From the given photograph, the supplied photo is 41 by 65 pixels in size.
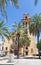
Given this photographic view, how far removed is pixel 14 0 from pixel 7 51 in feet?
284

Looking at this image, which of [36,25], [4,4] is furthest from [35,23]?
[4,4]

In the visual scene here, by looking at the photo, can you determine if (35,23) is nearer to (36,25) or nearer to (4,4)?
(36,25)

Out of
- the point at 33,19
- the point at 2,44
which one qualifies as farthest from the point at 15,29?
the point at 2,44

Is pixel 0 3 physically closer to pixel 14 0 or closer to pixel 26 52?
pixel 14 0

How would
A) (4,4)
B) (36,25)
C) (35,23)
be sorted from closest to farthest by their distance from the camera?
1. (4,4)
2. (35,23)
3. (36,25)

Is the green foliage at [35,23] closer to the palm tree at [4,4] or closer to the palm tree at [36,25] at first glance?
the palm tree at [36,25]

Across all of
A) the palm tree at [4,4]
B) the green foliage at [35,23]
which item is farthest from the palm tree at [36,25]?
the palm tree at [4,4]

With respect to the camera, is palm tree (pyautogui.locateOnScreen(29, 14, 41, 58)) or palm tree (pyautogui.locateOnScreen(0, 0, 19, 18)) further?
palm tree (pyautogui.locateOnScreen(29, 14, 41, 58))

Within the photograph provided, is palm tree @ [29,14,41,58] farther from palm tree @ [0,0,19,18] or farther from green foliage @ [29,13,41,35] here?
palm tree @ [0,0,19,18]

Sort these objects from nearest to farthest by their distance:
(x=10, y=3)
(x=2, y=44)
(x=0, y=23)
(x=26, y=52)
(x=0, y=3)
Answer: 1. (x=0, y=3)
2. (x=10, y=3)
3. (x=0, y=23)
4. (x=26, y=52)
5. (x=2, y=44)

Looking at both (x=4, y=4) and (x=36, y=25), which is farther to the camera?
(x=36, y=25)

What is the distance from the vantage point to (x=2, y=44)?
4409 inches

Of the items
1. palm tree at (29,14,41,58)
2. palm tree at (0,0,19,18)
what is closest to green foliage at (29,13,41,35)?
palm tree at (29,14,41,58)

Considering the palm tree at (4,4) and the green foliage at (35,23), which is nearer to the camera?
the palm tree at (4,4)
